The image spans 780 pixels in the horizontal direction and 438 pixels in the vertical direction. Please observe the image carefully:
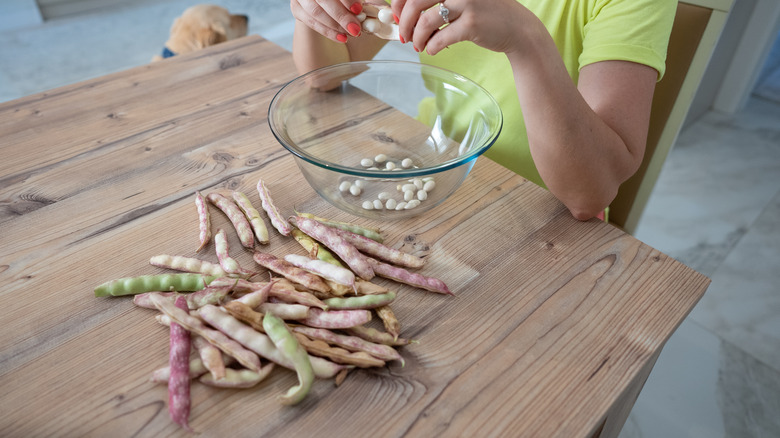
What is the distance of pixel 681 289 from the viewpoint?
764 mm

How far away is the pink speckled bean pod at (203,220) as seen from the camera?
81 centimetres

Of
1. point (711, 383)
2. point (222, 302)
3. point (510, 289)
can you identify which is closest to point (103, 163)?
point (222, 302)

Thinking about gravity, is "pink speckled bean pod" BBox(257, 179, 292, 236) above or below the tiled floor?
above

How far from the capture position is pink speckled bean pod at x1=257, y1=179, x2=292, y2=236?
829 millimetres

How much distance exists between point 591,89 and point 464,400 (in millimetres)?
634

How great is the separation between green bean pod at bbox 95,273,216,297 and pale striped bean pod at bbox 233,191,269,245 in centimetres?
11

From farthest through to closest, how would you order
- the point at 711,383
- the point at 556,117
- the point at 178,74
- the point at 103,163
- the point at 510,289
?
the point at 711,383 → the point at 178,74 → the point at 103,163 → the point at 556,117 → the point at 510,289

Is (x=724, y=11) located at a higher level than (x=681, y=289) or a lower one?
higher

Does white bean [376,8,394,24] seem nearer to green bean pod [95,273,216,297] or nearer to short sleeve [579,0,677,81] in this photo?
short sleeve [579,0,677,81]

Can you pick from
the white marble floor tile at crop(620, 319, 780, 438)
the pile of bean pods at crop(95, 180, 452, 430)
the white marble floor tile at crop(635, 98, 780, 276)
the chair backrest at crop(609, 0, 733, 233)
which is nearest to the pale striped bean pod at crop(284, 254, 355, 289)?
the pile of bean pods at crop(95, 180, 452, 430)

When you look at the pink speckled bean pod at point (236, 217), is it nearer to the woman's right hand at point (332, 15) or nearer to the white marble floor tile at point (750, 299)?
the woman's right hand at point (332, 15)

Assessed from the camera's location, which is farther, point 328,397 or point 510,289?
point 510,289

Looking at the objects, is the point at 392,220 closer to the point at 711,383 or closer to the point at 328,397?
the point at 328,397

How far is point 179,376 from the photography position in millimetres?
615
